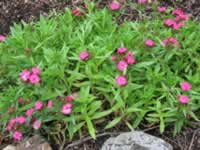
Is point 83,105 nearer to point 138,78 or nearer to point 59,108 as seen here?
point 59,108

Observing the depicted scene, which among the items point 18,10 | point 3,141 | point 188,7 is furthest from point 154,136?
point 18,10

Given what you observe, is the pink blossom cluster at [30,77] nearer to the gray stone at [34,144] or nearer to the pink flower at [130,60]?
the gray stone at [34,144]

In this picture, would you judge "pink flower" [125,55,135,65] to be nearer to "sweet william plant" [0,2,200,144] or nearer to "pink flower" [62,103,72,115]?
"sweet william plant" [0,2,200,144]

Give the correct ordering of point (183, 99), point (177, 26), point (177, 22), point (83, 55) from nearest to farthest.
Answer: point (183, 99) → point (83, 55) → point (177, 26) → point (177, 22)

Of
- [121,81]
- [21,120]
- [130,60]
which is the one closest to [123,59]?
[130,60]

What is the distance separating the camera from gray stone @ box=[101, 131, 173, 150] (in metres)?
3.16

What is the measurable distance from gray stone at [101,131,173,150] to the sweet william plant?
0.40 feet

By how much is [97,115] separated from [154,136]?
50 centimetres

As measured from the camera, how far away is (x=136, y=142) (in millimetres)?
3186

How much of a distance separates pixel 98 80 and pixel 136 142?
61 centimetres

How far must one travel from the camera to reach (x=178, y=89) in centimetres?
339

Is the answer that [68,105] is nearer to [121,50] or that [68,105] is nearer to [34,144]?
[34,144]

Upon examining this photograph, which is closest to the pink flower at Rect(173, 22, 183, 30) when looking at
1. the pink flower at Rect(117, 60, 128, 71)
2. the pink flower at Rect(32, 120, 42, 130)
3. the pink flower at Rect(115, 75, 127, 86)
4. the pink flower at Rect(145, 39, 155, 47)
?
the pink flower at Rect(145, 39, 155, 47)

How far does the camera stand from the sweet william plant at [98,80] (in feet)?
10.9
